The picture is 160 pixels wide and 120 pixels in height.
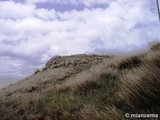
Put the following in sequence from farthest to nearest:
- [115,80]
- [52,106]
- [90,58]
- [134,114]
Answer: [90,58] → [115,80] → [52,106] → [134,114]

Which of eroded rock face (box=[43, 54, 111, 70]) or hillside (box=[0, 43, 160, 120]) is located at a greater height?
eroded rock face (box=[43, 54, 111, 70])

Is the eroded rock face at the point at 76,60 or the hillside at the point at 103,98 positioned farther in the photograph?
the eroded rock face at the point at 76,60

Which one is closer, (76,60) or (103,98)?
(103,98)

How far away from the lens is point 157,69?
7.55 meters

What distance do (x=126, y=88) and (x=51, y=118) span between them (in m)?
2.47

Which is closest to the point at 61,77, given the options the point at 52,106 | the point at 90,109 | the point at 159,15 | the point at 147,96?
the point at 159,15

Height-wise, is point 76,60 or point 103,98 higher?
point 76,60

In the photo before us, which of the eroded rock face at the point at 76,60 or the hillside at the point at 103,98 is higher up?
the eroded rock face at the point at 76,60

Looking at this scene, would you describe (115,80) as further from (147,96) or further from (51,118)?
(147,96)

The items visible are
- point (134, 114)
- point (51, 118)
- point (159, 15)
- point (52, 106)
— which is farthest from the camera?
point (159, 15)

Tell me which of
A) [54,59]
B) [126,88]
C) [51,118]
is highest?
[54,59]

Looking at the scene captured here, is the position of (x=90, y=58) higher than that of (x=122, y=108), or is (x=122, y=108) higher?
(x=90, y=58)

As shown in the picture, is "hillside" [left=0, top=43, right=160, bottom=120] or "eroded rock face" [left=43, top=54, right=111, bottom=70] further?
"eroded rock face" [left=43, top=54, right=111, bottom=70]

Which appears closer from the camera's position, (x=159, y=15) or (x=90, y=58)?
(x=159, y=15)
